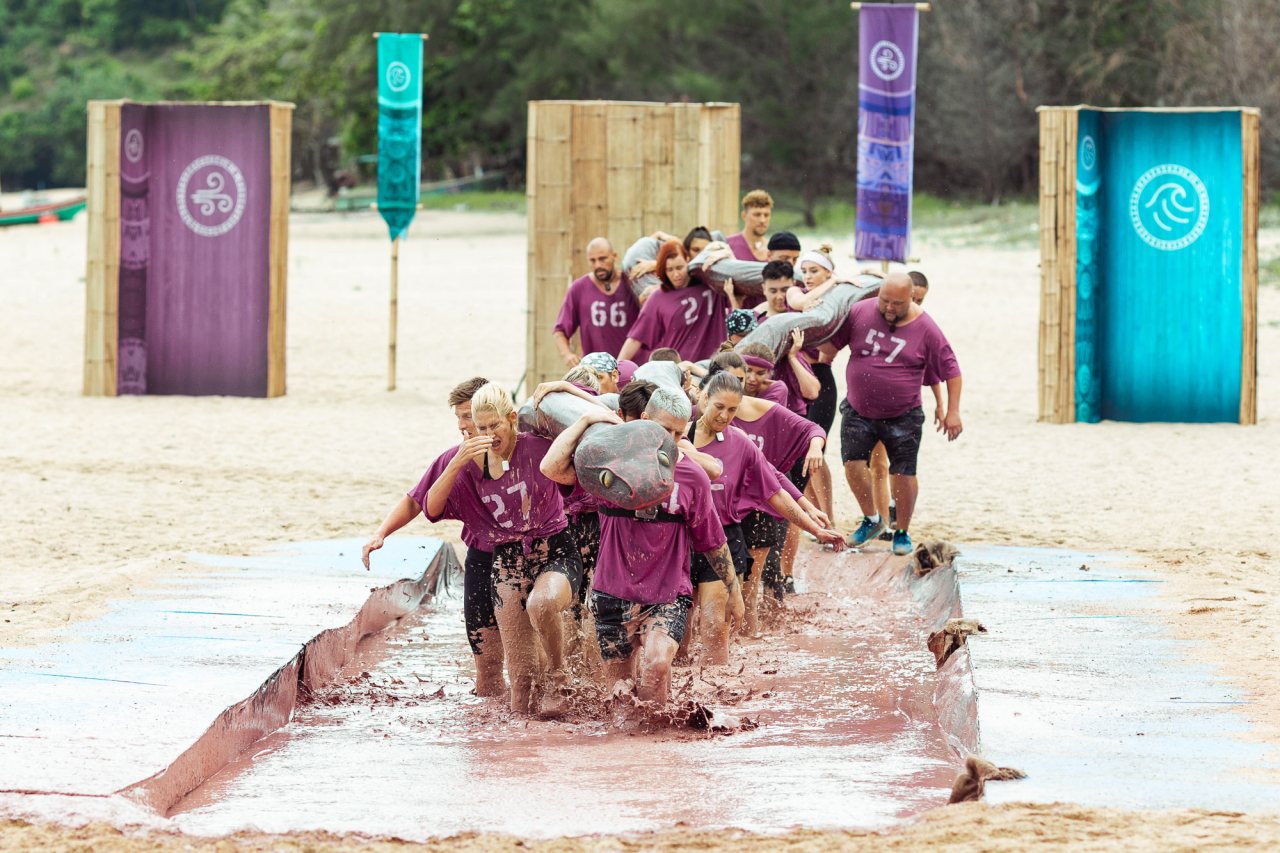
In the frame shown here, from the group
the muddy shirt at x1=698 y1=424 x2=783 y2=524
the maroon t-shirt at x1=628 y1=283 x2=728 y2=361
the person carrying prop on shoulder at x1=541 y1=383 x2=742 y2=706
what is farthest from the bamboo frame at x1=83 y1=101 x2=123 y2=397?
the person carrying prop on shoulder at x1=541 y1=383 x2=742 y2=706

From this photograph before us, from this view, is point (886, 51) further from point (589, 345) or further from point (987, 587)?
point (987, 587)

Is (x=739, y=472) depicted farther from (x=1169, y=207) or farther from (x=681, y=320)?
(x=1169, y=207)

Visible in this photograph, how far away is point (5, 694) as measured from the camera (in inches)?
265

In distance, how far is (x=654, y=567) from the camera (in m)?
7.03

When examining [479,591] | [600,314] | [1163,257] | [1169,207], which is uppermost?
[1169,207]

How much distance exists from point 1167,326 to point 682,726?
930cm

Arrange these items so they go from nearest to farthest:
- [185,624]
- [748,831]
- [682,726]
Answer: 1. [748,831]
2. [682,726]
3. [185,624]

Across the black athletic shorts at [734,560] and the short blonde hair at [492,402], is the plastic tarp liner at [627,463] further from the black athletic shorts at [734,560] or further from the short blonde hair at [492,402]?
the black athletic shorts at [734,560]

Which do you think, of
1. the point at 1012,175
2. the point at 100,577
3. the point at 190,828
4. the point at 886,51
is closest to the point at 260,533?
the point at 100,577

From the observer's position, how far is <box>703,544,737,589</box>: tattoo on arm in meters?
7.45

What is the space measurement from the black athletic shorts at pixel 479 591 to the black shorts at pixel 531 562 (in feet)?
0.12

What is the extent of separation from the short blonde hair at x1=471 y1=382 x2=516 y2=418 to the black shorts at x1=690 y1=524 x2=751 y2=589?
1.04 meters

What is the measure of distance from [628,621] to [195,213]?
10354 mm

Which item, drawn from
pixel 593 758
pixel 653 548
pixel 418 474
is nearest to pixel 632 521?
pixel 653 548
